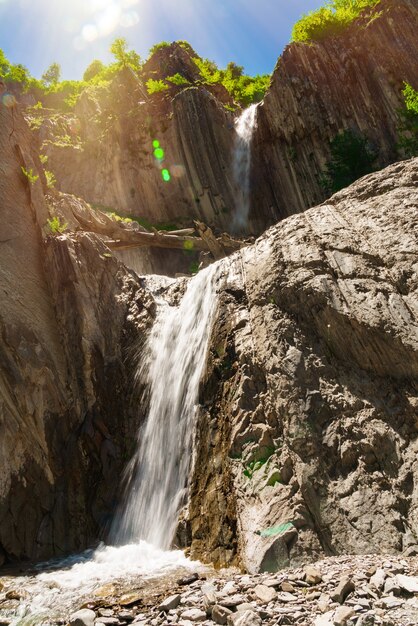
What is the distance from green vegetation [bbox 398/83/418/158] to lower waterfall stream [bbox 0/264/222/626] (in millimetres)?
15901

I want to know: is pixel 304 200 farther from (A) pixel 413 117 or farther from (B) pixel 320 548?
(B) pixel 320 548

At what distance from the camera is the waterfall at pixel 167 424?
31.9 ft

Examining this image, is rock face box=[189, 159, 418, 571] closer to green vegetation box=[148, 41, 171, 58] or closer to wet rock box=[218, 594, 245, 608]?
wet rock box=[218, 594, 245, 608]

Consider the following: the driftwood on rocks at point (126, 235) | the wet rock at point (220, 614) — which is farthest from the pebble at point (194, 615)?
the driftwood on rocks at point (126, 235)

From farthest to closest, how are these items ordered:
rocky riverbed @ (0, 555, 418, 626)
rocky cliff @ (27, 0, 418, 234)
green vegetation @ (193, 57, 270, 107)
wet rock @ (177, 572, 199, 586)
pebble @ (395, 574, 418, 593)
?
green vegetation @ (193, 57, 270, 107), rocky cliff @ (27, 0, 418, 234), wet rock @ (177, 572, 199, 586), pebble @ (395, 574, 418, 593), rocky riverbed @ (0, 555, 418, 626)

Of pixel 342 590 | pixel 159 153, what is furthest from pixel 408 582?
pixel 159 153

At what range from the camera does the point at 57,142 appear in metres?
39.5

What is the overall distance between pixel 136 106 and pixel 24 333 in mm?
31163

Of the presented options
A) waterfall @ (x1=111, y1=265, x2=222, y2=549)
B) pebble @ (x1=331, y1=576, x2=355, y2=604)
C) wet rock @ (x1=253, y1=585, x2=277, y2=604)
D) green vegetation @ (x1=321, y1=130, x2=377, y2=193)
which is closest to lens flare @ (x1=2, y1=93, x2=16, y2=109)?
waterfall @ (x1=111, y1=265, x2=222, y2=549)

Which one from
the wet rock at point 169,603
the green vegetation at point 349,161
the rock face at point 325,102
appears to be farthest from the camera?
the rock face at point 325,102

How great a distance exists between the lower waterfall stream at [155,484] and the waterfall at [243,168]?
62.5 ft

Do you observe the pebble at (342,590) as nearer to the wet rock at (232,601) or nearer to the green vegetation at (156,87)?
the wet rock at (232,601)

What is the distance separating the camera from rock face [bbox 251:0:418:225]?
2742 centimetres

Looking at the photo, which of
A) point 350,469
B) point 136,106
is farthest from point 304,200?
point 350,469
